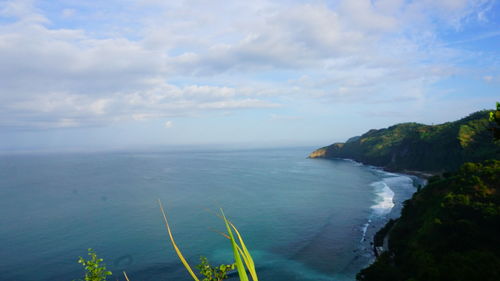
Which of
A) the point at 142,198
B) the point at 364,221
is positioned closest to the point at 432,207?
the point at 364,221

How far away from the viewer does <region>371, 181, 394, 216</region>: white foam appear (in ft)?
249

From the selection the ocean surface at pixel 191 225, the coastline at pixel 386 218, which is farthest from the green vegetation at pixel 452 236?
the ocean surface at pixel 191 225

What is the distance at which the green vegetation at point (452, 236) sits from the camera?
2577 centimetres

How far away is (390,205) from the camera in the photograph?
80.8m

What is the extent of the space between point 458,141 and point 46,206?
146201 mm

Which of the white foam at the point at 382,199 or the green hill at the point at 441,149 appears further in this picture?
the green hill at the point at 441,149

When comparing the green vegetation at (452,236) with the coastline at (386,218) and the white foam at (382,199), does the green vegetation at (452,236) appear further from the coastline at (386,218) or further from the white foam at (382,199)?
the white foam at (382,199)

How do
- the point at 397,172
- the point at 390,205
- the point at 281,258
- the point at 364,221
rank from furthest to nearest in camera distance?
the point at 397,172 → the point at 390,205 → the point at 364,221 → the point at 281,258

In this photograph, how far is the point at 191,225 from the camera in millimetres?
66188

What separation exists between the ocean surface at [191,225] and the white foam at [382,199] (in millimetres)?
267

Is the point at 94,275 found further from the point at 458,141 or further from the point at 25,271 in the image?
the point at 458,141

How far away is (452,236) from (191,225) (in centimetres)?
4848

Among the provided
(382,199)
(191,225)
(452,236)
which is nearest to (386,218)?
(382,199)

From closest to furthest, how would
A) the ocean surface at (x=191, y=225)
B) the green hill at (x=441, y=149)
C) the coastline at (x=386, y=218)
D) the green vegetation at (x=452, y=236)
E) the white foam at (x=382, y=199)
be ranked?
the green vegetation at (x=452, y=236)
the ocean surface at (x=191, y=225)
the coastline at (x=386, y=218)
the white foam at (x=382, y=199)
the green hill at (x=441, y=149)
